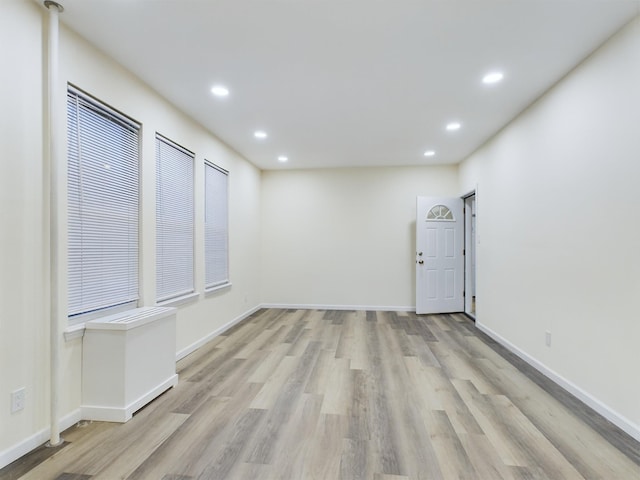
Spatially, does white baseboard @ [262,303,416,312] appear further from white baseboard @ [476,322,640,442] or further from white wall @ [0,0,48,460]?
white wall @ [0,0,48,460]

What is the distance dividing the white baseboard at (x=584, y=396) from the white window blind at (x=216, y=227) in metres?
3.64

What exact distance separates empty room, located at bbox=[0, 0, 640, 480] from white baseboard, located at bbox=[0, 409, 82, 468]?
0.01 m

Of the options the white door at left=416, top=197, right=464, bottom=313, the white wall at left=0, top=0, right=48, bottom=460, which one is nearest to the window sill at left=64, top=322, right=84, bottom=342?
the white wall at left=0, top=0, right=48, bottom=460

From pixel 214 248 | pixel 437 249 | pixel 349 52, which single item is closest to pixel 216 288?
pixel 214 248

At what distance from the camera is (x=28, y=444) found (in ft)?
5.93

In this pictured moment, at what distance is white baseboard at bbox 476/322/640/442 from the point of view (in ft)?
6.51

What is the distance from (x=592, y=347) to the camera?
2.31 m

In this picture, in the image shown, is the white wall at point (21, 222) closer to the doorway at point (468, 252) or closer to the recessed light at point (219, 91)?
the recessed light at point (219, 91)

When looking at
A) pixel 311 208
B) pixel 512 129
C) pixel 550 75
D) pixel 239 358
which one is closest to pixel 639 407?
pixel 550 75

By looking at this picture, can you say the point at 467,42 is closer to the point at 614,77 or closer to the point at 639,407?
the point at 614,77

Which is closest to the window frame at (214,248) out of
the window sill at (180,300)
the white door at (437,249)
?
the window sill at (180,300)

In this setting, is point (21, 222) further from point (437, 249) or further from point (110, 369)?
point (437, 249)

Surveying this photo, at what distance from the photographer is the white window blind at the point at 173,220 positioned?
308cm

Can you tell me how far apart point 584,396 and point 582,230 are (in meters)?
1.25
